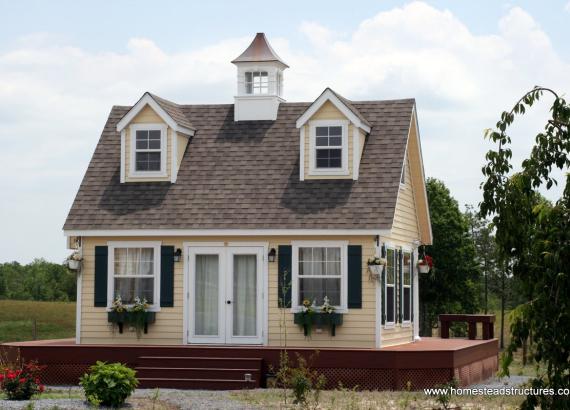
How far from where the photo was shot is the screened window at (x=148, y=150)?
23906 millimetres

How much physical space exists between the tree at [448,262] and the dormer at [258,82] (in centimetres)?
1524

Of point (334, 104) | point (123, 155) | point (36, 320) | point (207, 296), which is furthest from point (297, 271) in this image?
point (36, 320)

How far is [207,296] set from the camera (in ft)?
73.8

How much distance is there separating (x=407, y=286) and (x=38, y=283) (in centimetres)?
5592

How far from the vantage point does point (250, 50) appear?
25.9 meters

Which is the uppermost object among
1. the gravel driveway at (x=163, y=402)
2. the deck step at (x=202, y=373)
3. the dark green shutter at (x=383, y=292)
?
the dark green shutter at (x=383, y=292)

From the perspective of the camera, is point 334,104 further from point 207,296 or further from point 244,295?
point 207,296

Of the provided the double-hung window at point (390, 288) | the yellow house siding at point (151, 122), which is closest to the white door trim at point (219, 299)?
the yellow house siding at point (151, 122)

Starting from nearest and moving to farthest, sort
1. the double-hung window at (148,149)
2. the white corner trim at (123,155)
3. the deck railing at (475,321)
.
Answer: the double-hung window at (148,149) < the white corner trim at (123,155) < the deck railing at (475,321)

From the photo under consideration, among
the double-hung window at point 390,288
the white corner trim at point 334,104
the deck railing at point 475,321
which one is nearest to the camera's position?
the double-hung window at point 390,288

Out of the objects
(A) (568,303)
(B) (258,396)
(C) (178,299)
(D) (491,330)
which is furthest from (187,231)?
(A) (568,303)

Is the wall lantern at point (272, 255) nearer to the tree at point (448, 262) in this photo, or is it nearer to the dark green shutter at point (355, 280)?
the dark green shutter at point (355, 280)

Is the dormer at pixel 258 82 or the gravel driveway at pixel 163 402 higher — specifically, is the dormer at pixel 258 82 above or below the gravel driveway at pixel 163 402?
above

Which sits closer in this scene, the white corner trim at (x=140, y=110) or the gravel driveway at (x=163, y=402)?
the gravel driveway at (x=163, y=402)
